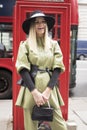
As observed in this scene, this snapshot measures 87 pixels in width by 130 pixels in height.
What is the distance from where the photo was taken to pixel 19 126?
6.27 meters

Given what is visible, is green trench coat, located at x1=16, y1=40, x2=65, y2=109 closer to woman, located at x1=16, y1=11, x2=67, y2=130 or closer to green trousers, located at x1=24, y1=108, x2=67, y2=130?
woman, located at x1=16, y1=11, x2=67, y2=130

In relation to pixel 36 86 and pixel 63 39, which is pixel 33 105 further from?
pixel 63 39

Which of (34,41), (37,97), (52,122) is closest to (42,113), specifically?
(37,97)

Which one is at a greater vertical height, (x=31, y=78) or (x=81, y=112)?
(x=31, y=78)

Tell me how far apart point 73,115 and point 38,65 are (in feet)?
13.3

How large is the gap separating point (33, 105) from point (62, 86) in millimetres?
1728

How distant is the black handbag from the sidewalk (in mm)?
1881

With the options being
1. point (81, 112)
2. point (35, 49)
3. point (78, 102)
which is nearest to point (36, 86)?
point (35, 49)

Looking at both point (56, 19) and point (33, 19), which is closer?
point (33, 19)

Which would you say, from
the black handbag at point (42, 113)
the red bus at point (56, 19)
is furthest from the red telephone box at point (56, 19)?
the black handbag at point (42, 113)

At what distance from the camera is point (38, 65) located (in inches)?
180

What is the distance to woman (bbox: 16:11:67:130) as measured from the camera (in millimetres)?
4496

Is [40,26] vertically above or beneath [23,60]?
above

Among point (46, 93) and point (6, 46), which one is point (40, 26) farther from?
point (6, 46)
